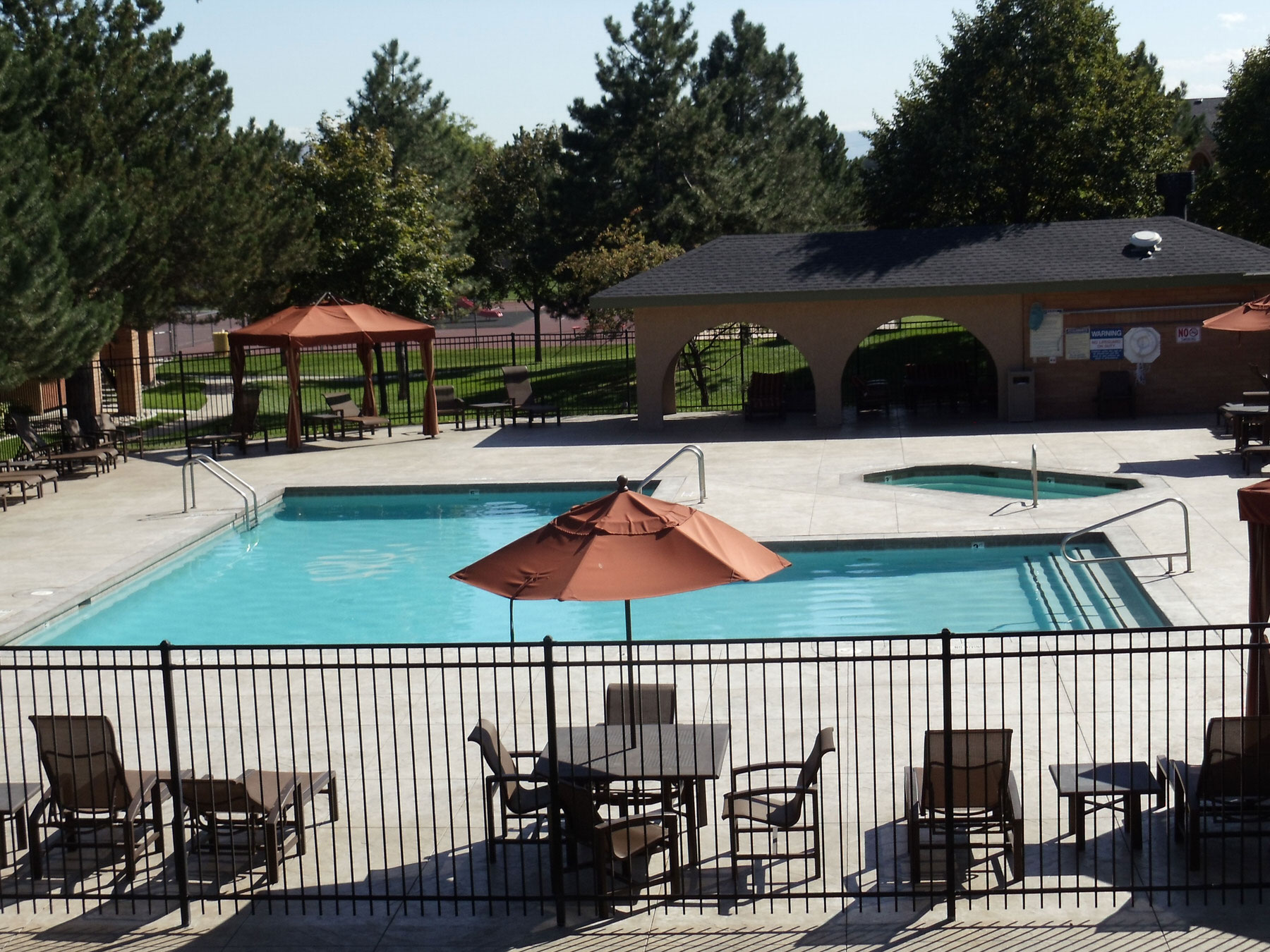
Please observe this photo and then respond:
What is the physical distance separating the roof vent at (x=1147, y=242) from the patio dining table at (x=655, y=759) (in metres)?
21.3

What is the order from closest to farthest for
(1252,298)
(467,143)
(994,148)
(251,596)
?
(251,596) < (1252,298) < (994,148) < (467,143)

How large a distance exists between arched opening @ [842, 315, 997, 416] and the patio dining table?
20321 millimetres

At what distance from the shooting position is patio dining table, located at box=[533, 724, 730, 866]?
7.93 meters

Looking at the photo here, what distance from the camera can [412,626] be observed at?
50.6 feet

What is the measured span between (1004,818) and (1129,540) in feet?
29.2

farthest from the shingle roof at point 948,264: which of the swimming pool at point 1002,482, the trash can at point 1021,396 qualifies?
the swimming pool at point 1002,482

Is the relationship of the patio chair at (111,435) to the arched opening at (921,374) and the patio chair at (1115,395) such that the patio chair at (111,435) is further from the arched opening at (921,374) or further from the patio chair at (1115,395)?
the patio chair at (1115,395)

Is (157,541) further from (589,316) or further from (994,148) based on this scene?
(994,148)

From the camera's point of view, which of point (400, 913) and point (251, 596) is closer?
point (400, 913)

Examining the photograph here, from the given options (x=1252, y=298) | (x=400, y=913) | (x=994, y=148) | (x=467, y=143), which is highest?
(x=467, y=143)

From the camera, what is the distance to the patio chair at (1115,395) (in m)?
26.5

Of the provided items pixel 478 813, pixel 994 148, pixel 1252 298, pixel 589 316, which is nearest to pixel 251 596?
pixel 478 813

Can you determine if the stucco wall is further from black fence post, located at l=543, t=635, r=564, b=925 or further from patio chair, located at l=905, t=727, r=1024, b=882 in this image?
black fence post, located at l=543, t=635, r=564, b=925

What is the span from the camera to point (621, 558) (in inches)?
325
